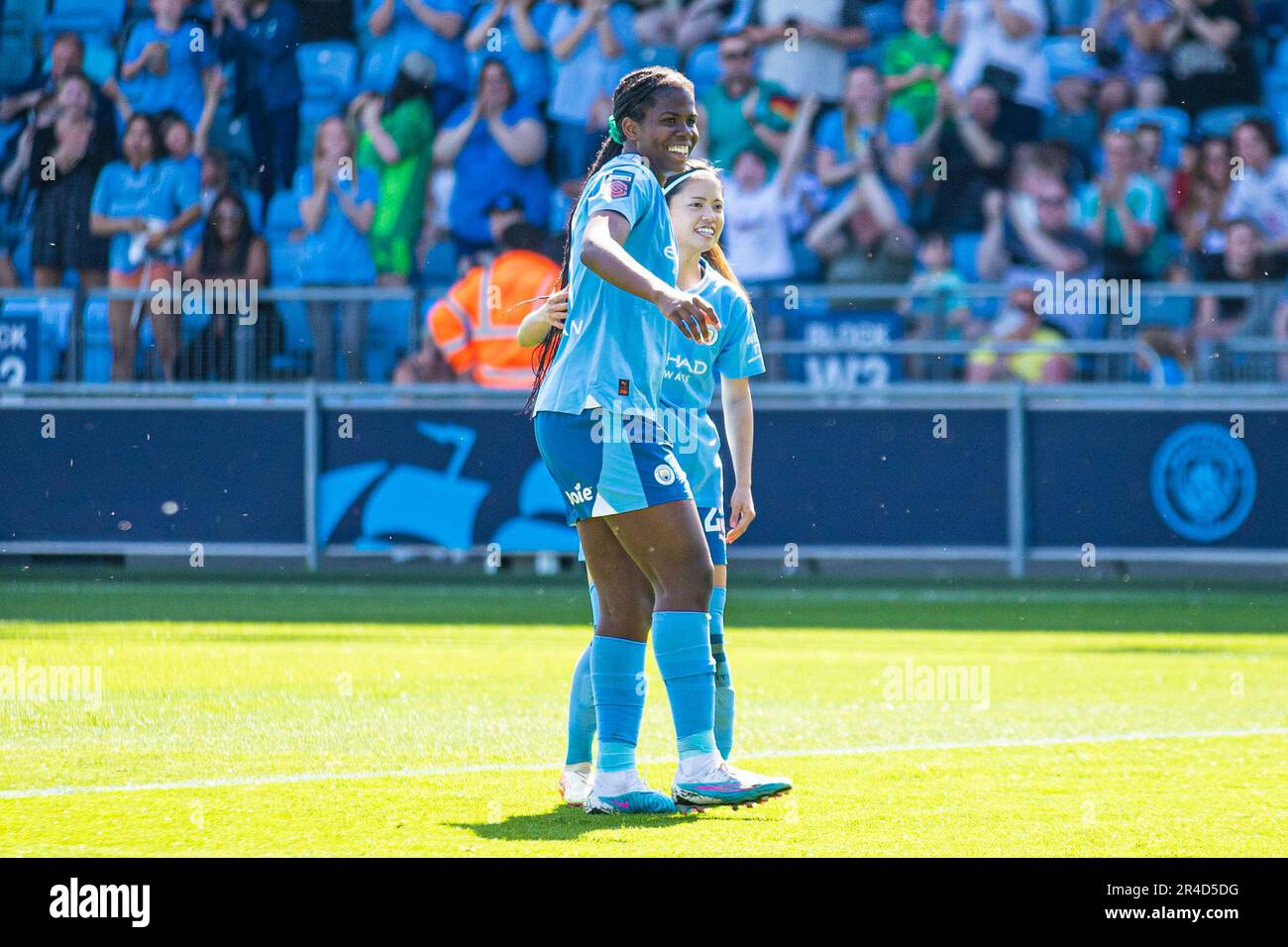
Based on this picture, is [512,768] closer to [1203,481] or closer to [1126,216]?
[1203,481]

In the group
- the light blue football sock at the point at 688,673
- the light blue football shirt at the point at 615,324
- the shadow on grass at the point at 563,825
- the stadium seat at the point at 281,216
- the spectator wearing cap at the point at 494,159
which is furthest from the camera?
the stadium seat at the point at 281,216

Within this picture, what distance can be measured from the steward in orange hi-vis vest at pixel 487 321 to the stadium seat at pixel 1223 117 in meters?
5.50

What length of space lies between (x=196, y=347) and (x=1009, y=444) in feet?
20.9

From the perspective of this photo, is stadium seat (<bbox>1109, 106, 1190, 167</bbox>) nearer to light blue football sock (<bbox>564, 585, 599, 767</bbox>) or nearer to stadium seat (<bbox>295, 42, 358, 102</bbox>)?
stadium seat (<bbox>295, 42, 358, 102</bbox>)

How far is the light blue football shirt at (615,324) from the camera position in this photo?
5.64 meters

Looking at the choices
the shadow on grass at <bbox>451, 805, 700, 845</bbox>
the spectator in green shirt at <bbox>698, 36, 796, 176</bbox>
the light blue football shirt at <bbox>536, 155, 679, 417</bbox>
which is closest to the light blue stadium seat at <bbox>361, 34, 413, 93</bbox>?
the spectator in green shirt at <bbox>698, 36, 796, 176</bbox>

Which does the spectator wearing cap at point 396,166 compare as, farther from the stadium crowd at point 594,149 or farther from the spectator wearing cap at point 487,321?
the spectator wearing cap at point 487,321

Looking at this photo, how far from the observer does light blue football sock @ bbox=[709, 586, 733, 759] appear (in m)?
6.57

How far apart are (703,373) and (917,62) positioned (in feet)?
37.7

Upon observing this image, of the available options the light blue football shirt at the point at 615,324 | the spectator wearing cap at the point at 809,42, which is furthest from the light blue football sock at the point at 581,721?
the spectator wearing cap at the point at 809,42

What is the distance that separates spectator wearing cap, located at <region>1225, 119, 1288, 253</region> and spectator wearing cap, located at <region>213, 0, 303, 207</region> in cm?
788

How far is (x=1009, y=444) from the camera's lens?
595 inches
